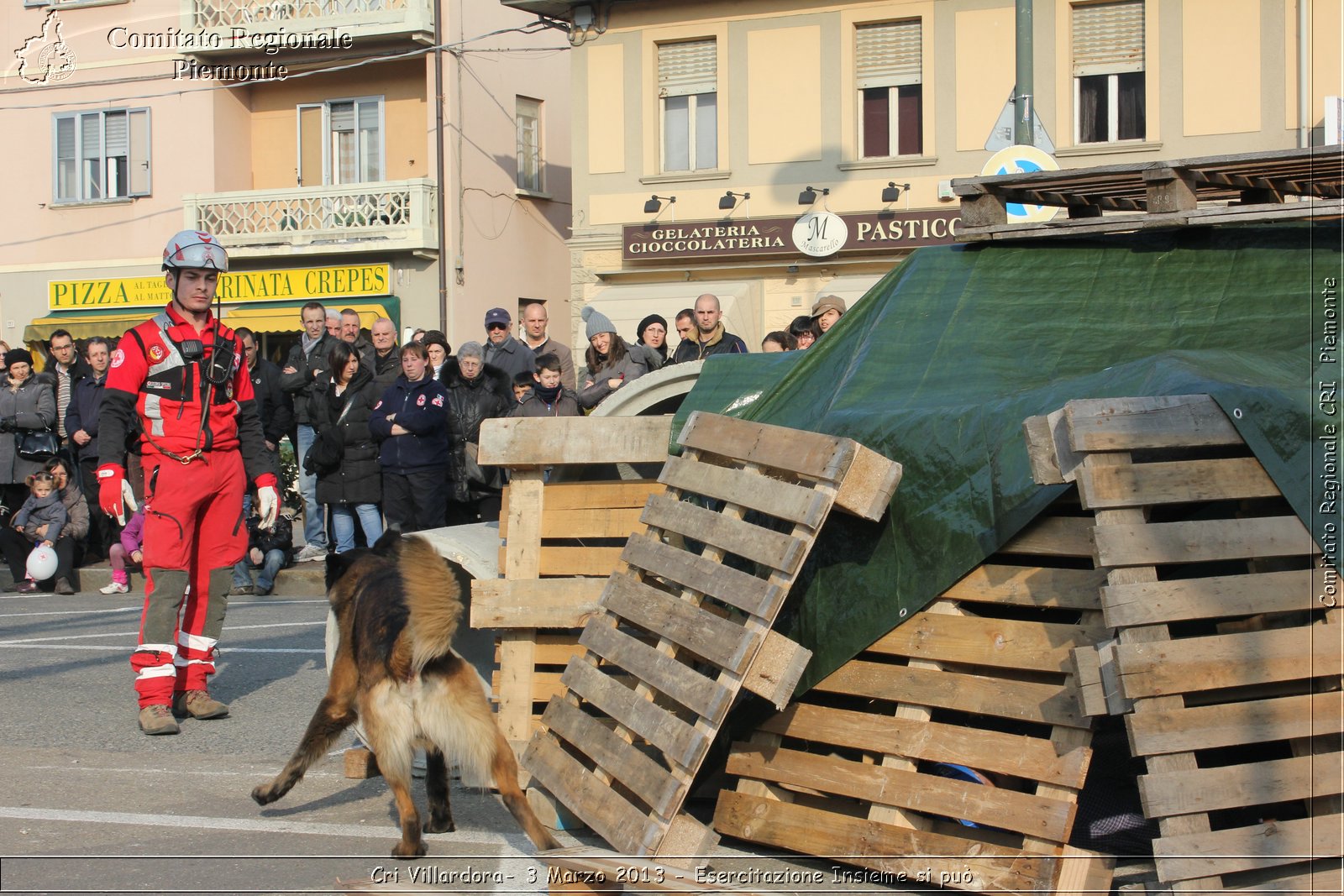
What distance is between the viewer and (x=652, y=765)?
4902mm

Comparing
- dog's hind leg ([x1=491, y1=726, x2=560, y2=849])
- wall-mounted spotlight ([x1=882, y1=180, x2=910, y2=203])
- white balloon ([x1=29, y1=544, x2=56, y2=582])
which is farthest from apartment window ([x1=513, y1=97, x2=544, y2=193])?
dog's hind leg ([x1=491, y1=726, x2=560, y2=849])

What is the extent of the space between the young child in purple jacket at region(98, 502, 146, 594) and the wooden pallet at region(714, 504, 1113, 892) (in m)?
9.57

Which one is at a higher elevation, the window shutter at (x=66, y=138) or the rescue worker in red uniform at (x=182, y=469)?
the window shutter at (x=66, y=138)

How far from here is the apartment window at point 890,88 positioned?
2206cm

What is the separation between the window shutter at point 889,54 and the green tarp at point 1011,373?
16521mm

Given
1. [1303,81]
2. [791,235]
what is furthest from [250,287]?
[1303,81]

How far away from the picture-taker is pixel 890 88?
22234 millimetres

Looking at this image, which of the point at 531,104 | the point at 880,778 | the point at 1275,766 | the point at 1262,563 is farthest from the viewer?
the point at 531,104

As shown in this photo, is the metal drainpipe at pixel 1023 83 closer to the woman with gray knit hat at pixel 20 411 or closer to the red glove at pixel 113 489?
the red glove at pixel 113 489

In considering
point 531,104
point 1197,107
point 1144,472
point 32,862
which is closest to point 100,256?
point 531,104

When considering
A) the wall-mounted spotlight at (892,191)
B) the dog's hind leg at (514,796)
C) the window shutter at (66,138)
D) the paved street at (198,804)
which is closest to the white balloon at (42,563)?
the paved street at (198,804)

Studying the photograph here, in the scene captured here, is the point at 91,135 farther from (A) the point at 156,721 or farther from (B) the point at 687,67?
(A) the point at 156,721

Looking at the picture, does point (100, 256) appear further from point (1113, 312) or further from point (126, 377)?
point (1113, 312)

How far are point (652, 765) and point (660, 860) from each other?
1.09 feet
